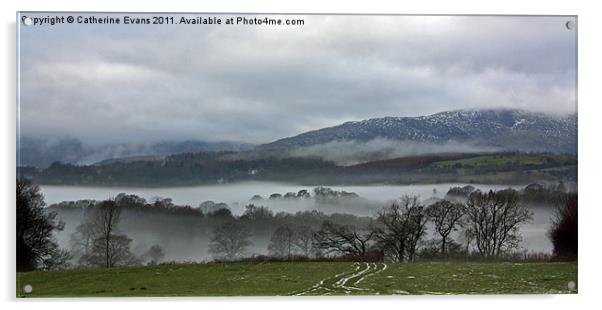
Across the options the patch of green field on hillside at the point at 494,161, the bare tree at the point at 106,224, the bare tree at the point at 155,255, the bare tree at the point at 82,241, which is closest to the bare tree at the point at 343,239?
the patch of green field on hillside at the point at 494,161

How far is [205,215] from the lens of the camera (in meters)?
6.88

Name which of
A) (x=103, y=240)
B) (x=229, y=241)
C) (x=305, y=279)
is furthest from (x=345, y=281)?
(x=103, y=240)

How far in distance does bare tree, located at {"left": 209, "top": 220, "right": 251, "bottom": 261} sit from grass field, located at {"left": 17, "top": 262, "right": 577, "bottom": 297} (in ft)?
0.34

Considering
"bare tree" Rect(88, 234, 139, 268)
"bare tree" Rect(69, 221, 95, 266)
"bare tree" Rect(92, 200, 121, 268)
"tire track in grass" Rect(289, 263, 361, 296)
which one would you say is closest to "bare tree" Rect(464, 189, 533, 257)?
"tire track in grass" Rect(289, 263, 361, 296)

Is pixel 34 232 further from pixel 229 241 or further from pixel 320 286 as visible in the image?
pixel 320 286

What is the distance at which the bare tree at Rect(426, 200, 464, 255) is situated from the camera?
7.03m

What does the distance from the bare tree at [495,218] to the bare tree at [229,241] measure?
209cm

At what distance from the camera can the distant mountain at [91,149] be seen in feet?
21.8

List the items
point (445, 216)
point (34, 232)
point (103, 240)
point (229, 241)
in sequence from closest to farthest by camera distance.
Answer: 1. point (34, 232)
2. point (103, 240)
3. point (229, 241)
4. point (445, 216)

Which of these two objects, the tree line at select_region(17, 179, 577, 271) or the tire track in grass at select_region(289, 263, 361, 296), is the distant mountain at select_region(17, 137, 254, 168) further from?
the tire track in grass at select_region(289, 263, 361, 296)

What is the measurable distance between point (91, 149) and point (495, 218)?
374 cm

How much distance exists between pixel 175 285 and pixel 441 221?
98.1 inches

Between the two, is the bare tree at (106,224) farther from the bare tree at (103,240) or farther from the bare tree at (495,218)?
the bare tree at (495,218)

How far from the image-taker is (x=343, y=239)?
22.9 ft
